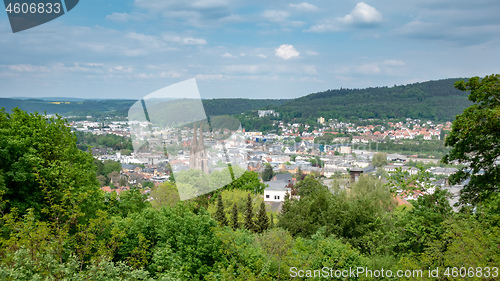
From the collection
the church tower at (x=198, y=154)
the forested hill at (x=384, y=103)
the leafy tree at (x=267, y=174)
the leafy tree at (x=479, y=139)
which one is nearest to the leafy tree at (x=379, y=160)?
the leafy tree at (x=267, y=174)

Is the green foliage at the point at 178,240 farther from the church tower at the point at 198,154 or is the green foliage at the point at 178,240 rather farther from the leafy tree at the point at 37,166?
the leafy tree at the point at 37,166

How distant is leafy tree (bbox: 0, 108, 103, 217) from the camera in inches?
391

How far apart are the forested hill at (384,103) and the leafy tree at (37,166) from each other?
10537 cm

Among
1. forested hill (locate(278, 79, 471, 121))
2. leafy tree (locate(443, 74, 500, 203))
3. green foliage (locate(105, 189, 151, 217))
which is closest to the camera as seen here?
leafy tree (locate(443, 74, 500, 203))

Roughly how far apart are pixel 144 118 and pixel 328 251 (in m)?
5.27

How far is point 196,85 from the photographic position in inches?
277

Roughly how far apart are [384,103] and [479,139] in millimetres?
126869

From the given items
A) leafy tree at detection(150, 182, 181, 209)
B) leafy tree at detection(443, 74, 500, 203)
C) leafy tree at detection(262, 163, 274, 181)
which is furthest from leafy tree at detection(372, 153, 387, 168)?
leafy tree at detection(443, 74, 500, 203)

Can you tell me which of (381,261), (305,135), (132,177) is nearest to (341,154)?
(305,135)

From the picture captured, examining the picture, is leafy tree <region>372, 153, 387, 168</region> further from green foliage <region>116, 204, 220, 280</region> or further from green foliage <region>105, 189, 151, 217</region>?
green foliage <region>116, 204, 220, 280</region>

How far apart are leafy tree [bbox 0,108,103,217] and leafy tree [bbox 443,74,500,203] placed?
8915 mm

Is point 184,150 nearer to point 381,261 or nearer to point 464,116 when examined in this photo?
point 381,261

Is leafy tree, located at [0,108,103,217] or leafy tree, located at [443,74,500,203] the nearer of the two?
leafy tree, located at [443,74,500,203]

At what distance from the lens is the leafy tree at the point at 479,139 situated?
891 cm
